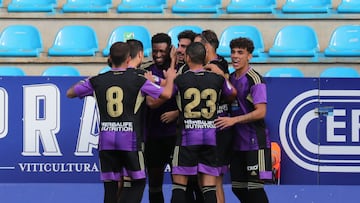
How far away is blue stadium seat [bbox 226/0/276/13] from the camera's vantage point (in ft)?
43.7

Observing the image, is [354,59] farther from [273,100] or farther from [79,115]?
[79,115]

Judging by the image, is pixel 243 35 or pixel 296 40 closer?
pixel 243 35

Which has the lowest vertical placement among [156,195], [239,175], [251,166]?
[156,195]

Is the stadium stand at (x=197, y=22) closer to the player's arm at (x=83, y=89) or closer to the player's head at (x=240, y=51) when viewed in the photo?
the player's head at (x=240, y=51)

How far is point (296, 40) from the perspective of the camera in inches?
511

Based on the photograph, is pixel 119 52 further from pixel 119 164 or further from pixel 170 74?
pixel 119 164

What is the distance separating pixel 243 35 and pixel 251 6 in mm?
849

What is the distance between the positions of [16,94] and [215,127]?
389cm

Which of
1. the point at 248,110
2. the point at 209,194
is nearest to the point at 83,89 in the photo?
the point at 209,194

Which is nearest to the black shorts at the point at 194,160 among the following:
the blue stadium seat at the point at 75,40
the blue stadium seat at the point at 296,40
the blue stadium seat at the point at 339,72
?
the blue stadium seat at the point at 339,72

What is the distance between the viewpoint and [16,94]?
10.6 metres

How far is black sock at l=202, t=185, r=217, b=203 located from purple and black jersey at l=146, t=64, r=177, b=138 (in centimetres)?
89

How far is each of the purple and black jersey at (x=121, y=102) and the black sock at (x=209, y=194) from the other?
79cm

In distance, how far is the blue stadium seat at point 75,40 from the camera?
12898mm
